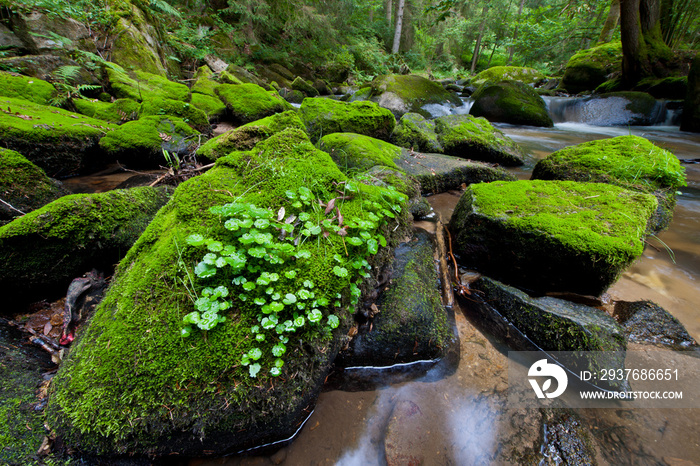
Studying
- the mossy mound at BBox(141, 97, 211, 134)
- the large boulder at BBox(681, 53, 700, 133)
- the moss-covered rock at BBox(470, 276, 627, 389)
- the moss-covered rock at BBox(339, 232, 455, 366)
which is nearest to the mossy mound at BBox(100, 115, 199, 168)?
the mossy mound at BBox(141, 97, 211, 134)

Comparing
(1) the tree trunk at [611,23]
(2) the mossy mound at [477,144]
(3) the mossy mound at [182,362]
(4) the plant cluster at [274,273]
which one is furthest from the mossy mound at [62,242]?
(1) the tree trunk at [611,23]

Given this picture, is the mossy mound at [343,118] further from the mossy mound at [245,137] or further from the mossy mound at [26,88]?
the mossy mound at [26,88]

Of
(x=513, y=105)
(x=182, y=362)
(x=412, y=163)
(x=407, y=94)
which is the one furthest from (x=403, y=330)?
(x=513, y=105)

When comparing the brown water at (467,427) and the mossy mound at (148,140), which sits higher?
the mossy mound at (148,140)

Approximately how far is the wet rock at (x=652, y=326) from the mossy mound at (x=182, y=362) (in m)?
2.76

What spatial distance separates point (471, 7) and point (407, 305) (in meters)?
44.2

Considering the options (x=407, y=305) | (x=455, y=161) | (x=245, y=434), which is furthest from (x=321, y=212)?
(x=455, y=161)

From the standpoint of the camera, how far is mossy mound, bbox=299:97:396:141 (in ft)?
20.7

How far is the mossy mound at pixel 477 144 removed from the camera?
21.6 feet

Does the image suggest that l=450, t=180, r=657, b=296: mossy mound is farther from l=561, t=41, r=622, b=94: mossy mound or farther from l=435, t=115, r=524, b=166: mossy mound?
l=561, t=41, r=622, b=94: mossy mound

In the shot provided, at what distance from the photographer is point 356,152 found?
15.6 ft

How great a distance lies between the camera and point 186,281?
1716mm

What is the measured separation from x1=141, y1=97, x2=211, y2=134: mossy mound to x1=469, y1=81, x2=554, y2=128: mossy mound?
10.5 meters

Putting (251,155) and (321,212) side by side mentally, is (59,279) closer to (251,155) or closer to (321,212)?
(251,155)
